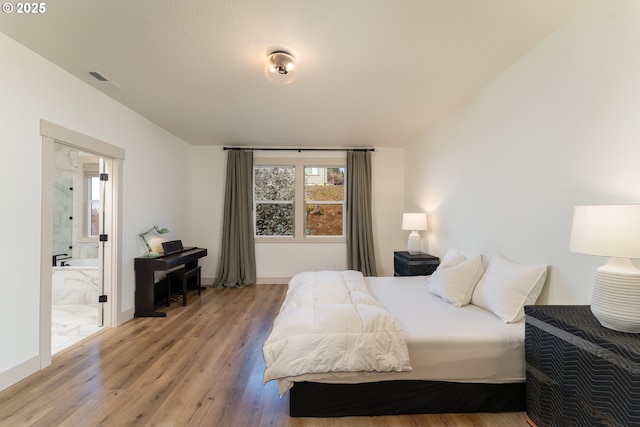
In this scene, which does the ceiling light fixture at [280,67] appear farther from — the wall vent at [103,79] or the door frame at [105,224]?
the door frame at [105,224]

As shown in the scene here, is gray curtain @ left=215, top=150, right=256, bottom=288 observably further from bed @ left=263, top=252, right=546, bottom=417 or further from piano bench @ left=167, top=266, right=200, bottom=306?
bed @ left=263, top=252, right=546, bottom=417

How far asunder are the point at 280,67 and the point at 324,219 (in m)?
3.29

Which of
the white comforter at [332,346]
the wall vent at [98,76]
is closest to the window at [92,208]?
the wall vent at [98,76]

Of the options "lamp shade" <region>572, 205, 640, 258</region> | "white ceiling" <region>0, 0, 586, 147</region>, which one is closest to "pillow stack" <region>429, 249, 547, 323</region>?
"lamp shade" <region>572, 205, 640, 258</region>

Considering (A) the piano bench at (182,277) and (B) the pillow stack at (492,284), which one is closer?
(B) the pillow stack at (492,284)

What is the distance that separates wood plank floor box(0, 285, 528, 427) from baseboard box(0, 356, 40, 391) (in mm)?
46

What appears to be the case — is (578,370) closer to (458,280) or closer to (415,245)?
(458,280)

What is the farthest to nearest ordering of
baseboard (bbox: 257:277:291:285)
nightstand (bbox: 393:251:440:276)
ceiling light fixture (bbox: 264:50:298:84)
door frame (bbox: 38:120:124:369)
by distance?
baseboard (bbox: 257:277:291:285) → nightstand (bbox: 393:251:440:276) → door frame (bbox: 38:120:124:369) → ceiling light fixture (bbox: 264:50:298:84)

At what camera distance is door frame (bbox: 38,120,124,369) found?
2186mm

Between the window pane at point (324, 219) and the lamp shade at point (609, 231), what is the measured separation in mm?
3932

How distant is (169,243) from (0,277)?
197 cm

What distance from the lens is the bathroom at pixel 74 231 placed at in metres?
3.87

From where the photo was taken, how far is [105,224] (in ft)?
10.1

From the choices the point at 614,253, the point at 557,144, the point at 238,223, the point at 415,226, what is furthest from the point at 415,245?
the point at 238,223
